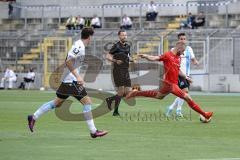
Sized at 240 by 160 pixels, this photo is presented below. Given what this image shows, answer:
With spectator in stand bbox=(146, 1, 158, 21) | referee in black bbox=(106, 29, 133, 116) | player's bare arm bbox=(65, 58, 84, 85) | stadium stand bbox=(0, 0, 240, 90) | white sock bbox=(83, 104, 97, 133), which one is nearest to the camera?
white sock bbox=(83, 104, 97, 133)

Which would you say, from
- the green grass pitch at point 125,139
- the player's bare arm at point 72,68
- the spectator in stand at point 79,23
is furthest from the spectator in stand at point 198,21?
the player's bare arm at point 72,68

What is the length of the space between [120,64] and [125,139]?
6883 millimetres

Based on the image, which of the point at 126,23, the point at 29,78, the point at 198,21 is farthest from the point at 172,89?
the point at 126,23

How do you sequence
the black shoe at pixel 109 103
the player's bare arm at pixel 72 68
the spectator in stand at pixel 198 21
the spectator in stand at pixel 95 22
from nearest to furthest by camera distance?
1. the player's bare arm at pixel 72 68
2. the black shoe at pixel 109 103
3. the spectator in stand at pixel 198 21
4. the spectator in stand at pixel 95 22

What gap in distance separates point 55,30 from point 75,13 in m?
3.75

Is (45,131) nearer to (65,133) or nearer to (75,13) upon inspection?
(65,133)

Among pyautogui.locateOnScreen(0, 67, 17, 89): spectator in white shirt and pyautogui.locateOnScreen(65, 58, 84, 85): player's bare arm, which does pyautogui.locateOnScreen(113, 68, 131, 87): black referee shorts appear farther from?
pyautogui.locateOnScreen(0, 67, 17, 89): spectator in white shirt

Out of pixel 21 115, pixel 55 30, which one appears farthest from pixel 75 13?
pixel 21 115

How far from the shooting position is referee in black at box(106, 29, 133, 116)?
2148cm

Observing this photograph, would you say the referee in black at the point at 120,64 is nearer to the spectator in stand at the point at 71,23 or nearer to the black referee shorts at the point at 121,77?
the black referee shorts at the point at 121,77

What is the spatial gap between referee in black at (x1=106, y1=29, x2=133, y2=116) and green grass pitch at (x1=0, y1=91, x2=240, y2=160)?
59cm

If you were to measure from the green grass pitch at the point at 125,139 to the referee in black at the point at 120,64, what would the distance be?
59cm

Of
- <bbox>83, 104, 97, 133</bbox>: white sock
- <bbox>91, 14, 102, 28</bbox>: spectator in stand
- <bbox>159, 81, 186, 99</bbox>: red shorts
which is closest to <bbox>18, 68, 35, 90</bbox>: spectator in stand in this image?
<bbox>91, 14, 102, 28</bbox>: spectator in stand

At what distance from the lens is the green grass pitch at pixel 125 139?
1253 cm
